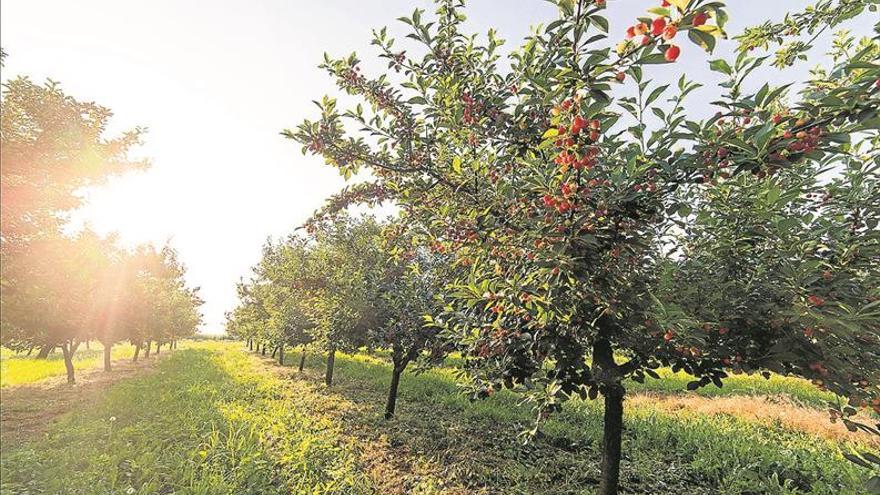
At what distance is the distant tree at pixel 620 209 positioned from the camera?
6.59ft

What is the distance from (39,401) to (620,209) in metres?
16.7

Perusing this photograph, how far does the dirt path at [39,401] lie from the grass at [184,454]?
0.60 meters

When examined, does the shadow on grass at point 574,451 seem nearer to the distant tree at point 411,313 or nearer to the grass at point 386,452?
the grass at point 386,452

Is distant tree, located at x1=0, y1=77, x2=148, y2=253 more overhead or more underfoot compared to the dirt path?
more overhead

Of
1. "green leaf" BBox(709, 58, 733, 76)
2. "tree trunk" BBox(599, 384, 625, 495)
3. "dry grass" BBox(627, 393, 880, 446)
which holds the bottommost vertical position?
"dry grass" BBox(627, 393, 880, 446)

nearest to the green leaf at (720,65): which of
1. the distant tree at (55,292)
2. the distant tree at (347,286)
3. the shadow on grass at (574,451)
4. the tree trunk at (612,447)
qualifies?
the tree trunk at (612,447)

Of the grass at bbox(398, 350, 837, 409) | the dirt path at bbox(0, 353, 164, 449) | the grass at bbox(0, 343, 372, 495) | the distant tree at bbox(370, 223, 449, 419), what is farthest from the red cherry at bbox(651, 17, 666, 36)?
the grass at bbox(398, 350, 837, 409)

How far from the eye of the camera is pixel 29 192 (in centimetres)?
1008

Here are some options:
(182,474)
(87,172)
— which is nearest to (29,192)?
(87,172)

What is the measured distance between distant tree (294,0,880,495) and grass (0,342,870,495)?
1.40m

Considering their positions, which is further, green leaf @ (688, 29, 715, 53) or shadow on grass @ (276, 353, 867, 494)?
shadow on grass @ (276, 353, 867, 494)

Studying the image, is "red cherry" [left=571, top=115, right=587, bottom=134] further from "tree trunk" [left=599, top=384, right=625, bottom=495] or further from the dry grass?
the dry grass

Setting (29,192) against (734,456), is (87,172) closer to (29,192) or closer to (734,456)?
(29,192)

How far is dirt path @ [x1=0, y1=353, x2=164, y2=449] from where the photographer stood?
8023 millimetres
